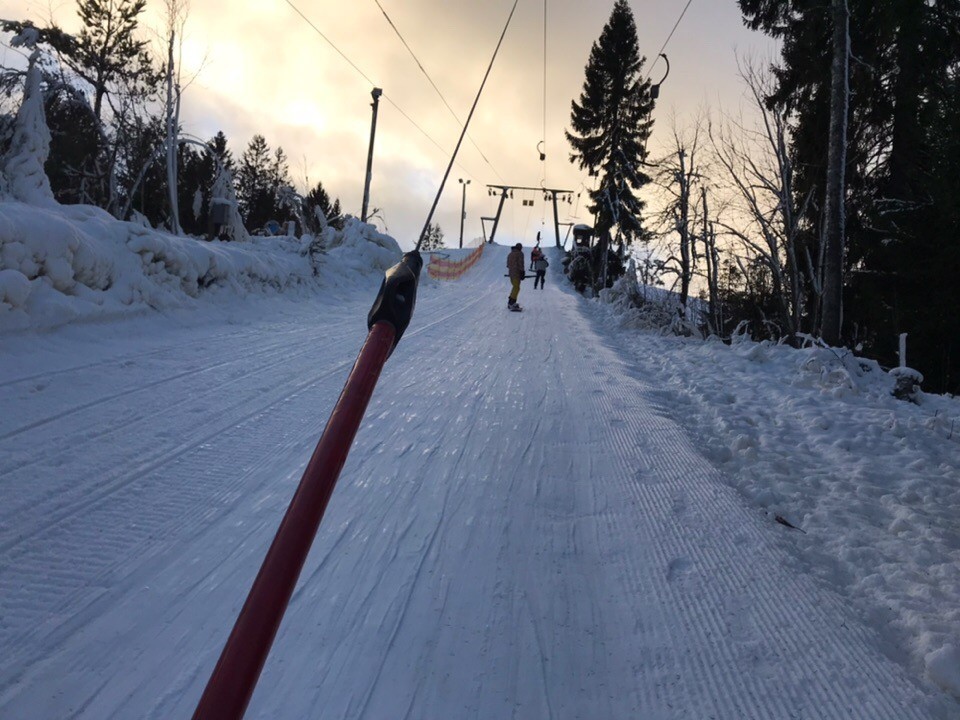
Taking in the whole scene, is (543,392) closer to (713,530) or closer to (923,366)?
(713,530)

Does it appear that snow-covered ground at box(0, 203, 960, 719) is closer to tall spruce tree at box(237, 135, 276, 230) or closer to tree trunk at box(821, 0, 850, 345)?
tree trunk at box(821, 0, 850, 345)

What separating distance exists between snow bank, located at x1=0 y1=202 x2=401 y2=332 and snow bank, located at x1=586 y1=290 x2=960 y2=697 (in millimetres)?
6315

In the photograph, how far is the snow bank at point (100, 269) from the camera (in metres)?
5.82

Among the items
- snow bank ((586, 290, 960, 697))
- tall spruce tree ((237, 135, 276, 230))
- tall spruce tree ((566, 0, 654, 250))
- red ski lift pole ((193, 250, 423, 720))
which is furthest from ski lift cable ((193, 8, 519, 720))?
tall spruce tree ((237, 135, 276, 230))

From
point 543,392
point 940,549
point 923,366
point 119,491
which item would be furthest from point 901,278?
point 119,491

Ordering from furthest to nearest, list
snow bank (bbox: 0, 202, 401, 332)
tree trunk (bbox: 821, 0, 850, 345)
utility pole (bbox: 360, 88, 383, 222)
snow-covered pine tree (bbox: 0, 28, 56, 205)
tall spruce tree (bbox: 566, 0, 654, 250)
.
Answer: tall spruce tree (bbox: 566, 0, 654, 250) < utility pole (bbox: 360, 88, 383, 222) < snow-covered pine tree (bbox: 0, 28, 56, 205) < tree trunk (bbox: 821, 0, 850, 345) < snow bank (bbox: 0, 202, 401, 332)

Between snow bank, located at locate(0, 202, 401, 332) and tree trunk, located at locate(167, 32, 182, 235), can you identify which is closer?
snow bank, located at locate(0, 202, 401, 332)

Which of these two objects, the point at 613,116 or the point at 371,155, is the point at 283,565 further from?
the point at 613,116

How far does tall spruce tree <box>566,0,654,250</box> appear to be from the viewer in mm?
30534

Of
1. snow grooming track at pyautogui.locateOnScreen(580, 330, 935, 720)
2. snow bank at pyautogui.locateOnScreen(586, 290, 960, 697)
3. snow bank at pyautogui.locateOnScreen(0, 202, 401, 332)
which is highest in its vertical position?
snow bank at pyautogui.locateOnScreen(0, 202, 401, 332)

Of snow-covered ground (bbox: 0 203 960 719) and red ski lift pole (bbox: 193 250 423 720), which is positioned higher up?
red ski lift pole (bbox: 193 250 423 720)

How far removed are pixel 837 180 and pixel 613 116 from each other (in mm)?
Result: 28281

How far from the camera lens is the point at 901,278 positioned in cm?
1339

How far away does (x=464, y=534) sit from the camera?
3.13 meters
